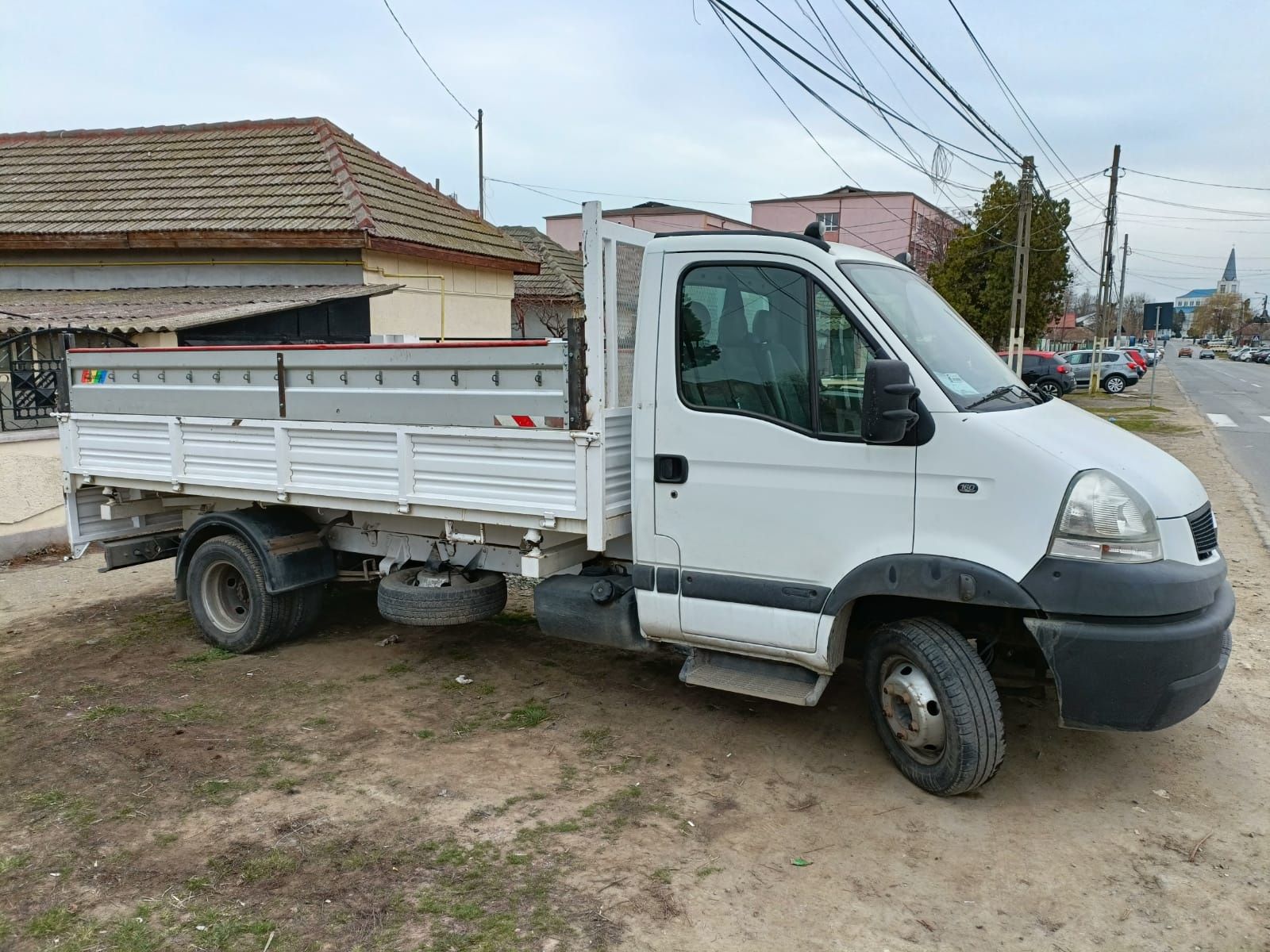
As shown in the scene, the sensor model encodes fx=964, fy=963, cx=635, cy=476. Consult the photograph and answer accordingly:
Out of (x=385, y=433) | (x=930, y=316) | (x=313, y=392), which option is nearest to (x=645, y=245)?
(x=930, y=316)

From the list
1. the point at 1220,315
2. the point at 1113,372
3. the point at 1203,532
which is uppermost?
the point at 1220,315

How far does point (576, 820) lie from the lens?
4.26m

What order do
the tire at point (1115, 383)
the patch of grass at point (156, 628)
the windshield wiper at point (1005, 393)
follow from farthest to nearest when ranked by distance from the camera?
the tire at point (1115, 383)
the patch of grass at point (156, 628)
the windshield wiper at point (1005, 393)

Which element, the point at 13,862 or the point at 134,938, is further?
the point at 13,862

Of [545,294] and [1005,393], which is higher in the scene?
[545,294]

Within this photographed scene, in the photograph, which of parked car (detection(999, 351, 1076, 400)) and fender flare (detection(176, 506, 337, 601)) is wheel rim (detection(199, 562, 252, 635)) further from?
parked car (detection(999, 351, 1076, 400))

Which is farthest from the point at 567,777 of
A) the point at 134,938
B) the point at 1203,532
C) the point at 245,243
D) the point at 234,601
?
the point at 245,243

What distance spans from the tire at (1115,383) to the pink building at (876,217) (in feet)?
25.3

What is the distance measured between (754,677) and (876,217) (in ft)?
145

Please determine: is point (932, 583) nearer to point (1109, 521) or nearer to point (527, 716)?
point (1109, 521)

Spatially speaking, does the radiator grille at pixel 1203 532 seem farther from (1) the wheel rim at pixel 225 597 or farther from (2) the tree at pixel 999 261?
(2) the tree at pixel 999 261

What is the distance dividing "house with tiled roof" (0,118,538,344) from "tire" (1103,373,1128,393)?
27.2 m

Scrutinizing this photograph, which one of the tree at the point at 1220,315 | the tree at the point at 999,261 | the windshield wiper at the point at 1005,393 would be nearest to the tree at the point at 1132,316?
the tree at the point at 1220,315

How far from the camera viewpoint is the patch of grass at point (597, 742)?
195 inches
